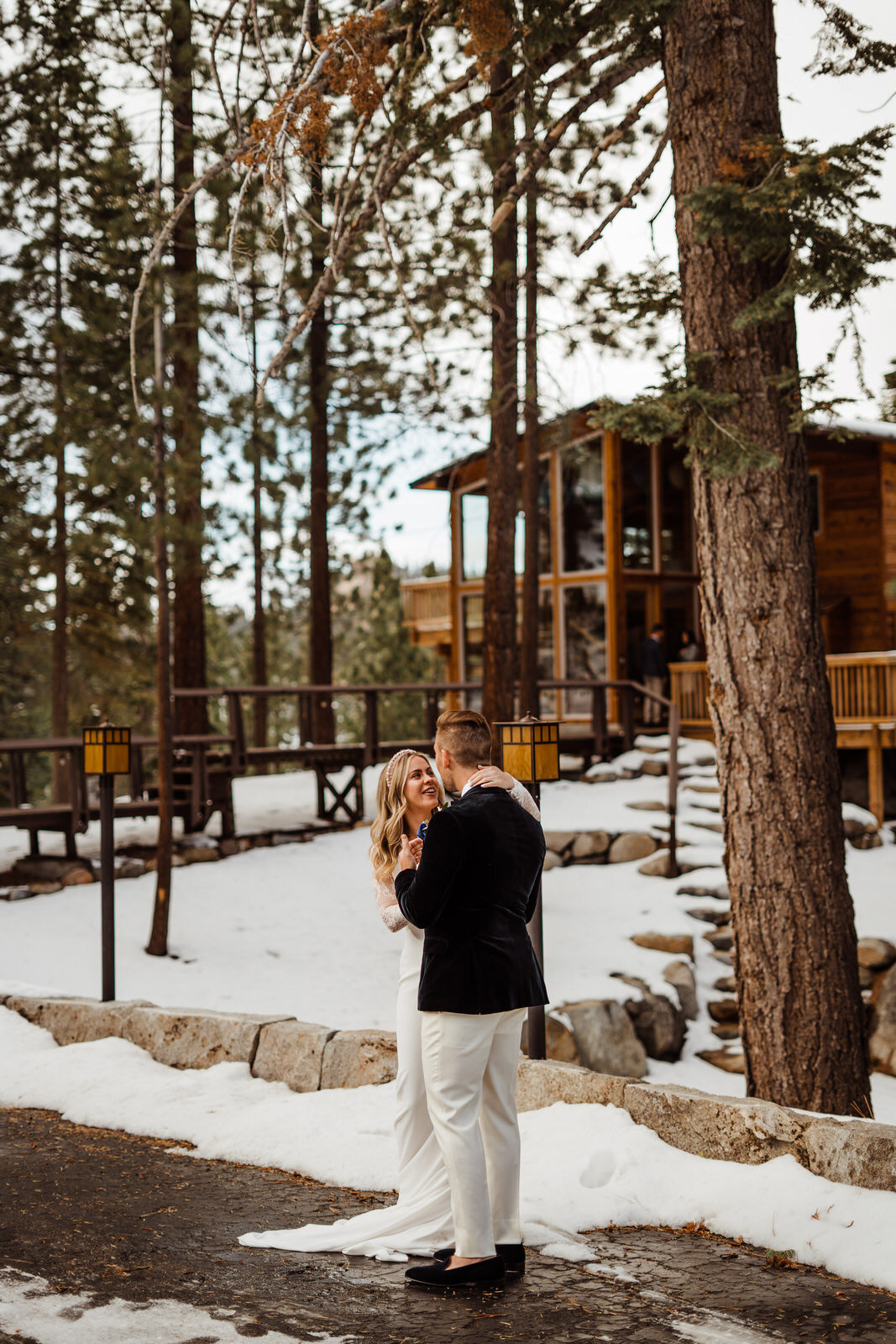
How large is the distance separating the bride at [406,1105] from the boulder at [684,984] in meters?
7.52

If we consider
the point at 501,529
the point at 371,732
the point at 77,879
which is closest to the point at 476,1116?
the point at 77,879

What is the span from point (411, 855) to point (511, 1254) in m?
1.26

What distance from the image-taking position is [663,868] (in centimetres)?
1368

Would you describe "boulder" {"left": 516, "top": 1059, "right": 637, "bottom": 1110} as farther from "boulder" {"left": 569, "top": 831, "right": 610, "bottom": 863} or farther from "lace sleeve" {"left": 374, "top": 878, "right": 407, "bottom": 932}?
"boulder" {"left": 569, "top": 831, "right": 610, "bottom": 863}

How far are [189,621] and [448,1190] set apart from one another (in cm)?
1196

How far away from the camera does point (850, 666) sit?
51.2ft

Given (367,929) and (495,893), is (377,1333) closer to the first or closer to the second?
(495,893)

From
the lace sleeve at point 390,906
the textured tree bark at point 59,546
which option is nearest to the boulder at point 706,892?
the lace sleeve at point 390,906

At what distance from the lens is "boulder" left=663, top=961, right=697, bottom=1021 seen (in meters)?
11.2

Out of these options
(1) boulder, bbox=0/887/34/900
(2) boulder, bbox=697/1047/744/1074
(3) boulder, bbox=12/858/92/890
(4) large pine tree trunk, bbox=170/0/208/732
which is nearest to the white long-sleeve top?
(2) boulder, bbox=697/1047/744/1074

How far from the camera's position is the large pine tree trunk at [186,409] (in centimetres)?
1270

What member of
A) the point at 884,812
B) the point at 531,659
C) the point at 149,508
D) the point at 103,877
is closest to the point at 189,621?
the point at 149,508

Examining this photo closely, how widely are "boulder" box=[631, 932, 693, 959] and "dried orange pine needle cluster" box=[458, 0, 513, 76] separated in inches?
322

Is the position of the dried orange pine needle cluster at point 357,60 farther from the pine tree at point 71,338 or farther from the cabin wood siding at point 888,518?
the cabin wood siding at point 888,518
